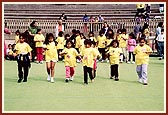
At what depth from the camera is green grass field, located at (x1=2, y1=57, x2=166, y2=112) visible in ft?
29.0

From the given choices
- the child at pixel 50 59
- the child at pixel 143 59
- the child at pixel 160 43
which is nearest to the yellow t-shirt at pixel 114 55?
the child at pixel 143 59

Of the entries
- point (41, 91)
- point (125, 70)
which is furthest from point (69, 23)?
point (41, 91)

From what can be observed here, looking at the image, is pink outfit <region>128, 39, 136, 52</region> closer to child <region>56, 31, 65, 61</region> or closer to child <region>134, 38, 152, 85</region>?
child <region>56, 31, 65, 61</region>

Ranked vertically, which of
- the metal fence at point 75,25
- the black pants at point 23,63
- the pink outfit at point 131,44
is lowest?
the black pants at point 23,63

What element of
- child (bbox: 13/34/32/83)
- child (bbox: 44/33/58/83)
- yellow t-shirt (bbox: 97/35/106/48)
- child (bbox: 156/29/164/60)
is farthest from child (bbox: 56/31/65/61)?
child (bbox: 13/34/32/83)

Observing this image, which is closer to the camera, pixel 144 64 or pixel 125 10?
pixel 144 64

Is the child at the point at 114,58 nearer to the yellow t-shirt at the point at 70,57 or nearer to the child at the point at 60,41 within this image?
the yellow t-shirt at the point at 70,57

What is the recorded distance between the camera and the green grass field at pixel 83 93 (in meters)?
8.85

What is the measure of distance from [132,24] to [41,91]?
13295 mm

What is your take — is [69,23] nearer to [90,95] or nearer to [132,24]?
[132,24]

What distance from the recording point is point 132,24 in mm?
23031

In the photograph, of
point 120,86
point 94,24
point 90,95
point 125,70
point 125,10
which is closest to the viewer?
point 90,95

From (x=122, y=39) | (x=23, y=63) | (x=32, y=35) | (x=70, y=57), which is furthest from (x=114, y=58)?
(x=32, y=35)

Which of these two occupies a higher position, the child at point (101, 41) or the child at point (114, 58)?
the child at point (101, 41)
